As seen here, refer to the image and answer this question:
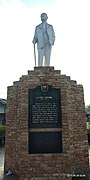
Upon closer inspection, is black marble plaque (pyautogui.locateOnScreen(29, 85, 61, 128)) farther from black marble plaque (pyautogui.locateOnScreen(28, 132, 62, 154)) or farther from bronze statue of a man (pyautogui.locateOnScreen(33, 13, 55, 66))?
bronze statue of a man (pyautogui.locateOnScreen(33, 13, 55, 66))

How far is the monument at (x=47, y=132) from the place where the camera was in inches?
259

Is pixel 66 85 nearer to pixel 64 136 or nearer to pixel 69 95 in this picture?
pixel 69 95

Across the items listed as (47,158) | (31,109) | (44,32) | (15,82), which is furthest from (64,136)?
(44,32)

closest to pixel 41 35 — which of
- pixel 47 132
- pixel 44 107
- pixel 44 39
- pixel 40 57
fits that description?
pixel 44 39

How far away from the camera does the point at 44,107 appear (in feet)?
22.5

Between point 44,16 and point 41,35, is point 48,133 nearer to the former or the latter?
point 41,35

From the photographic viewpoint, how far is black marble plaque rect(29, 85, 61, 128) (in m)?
6.82

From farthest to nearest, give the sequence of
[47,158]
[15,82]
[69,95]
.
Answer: [15,82]
[69,95]
[47,158]

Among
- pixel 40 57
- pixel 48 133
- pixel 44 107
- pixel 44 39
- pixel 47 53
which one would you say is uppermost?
pixel 44 39

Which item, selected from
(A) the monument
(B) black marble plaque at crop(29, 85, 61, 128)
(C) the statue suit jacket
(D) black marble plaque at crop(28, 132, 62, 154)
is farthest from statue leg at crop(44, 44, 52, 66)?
(D) black marble plaque at crop(28, 132, 62, 154)

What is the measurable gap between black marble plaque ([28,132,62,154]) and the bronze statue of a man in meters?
2.43

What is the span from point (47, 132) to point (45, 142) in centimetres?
29

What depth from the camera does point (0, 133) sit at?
18.2 m

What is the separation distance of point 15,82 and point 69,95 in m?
1.99
